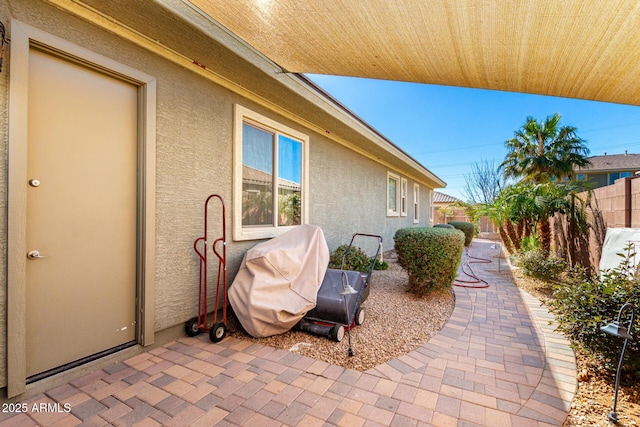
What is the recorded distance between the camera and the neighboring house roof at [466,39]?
2.13 m

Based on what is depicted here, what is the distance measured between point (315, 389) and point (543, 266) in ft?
18.2

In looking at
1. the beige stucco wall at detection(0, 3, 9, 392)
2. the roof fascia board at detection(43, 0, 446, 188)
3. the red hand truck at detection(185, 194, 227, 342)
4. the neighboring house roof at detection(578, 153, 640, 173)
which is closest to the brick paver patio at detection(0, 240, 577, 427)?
the red hand truck at detection(185, 194, 227, 342)

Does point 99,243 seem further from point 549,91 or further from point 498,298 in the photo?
point 498,298

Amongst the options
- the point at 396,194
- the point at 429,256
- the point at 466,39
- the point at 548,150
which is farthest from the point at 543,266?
the point at 548,150

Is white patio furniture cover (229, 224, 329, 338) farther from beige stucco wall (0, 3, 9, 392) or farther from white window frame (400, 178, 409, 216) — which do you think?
white window frame (400, 178, 409, 216)

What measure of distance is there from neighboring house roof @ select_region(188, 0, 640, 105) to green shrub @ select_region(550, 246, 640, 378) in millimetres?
1887

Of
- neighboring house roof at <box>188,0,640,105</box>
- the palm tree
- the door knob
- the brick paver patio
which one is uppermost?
the palm tree

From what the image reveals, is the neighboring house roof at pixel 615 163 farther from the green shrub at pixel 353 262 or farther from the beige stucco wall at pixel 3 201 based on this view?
the beige stucco wall at pixel 3 201

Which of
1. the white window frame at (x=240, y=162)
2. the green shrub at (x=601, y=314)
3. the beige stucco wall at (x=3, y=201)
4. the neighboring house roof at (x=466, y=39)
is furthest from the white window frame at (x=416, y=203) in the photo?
the beige stucco wall at (x=3, y=201)

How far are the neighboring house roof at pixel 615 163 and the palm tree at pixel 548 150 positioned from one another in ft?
27.9

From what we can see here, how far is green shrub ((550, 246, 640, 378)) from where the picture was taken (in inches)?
91.1

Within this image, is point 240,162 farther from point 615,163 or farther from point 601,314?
point 615,163

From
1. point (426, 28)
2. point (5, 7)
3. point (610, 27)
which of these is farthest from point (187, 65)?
point (610, 27)

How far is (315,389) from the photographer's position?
235 cm
